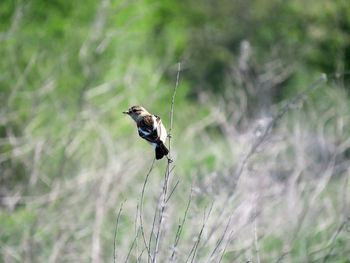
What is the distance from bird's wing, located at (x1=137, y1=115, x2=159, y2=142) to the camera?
3492 mm

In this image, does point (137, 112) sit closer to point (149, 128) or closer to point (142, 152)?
point (149, 128)

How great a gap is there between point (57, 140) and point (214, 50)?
19329 mm

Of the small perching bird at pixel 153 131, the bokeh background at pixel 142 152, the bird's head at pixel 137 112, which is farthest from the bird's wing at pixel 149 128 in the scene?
the bokeh background at pixel 142 152

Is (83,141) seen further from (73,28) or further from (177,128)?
(177,128)

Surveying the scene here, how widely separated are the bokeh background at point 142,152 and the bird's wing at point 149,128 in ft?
1.68

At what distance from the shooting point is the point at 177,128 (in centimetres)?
1403

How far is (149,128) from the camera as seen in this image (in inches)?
142

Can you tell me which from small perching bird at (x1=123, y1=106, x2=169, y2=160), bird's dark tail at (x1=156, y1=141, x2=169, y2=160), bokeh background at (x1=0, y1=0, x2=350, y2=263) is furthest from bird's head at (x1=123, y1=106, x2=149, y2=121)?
bokeh background at (x1=0, y1=0, x2=350, y2=263)

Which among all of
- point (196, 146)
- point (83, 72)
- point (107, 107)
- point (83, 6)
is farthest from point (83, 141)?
point (83, 6)

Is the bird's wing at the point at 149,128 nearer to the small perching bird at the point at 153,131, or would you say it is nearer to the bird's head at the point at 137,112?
the small perching bird at the point at 153,131

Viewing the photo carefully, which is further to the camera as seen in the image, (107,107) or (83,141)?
(107,107)

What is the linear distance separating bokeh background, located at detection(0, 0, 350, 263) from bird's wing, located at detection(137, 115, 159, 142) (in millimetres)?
511

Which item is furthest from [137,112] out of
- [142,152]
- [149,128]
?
[142,152]

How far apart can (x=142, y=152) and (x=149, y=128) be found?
12.6 feet
